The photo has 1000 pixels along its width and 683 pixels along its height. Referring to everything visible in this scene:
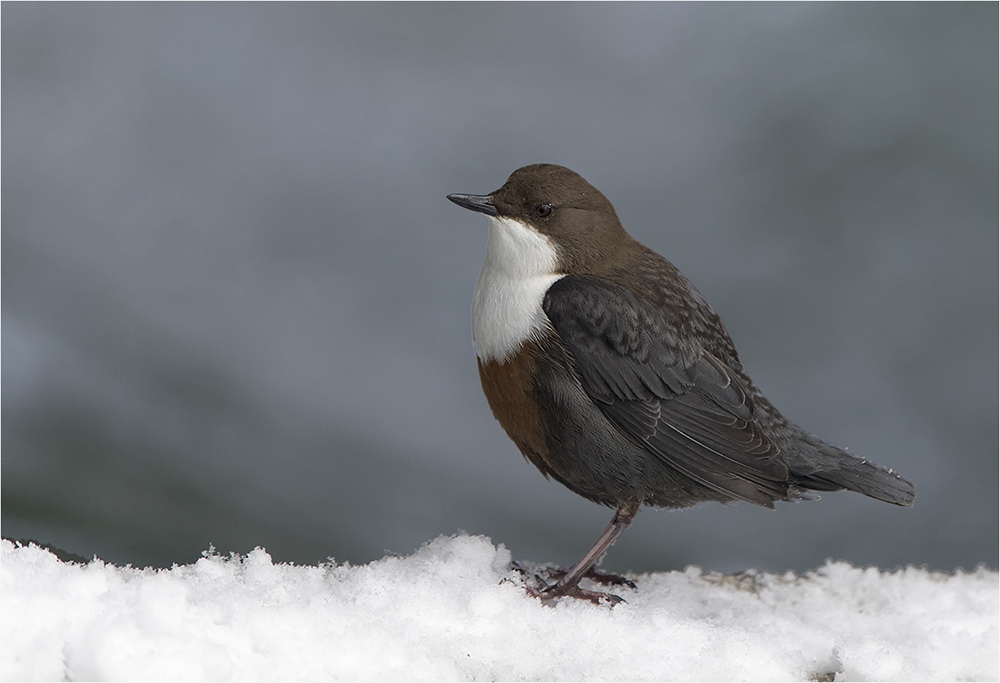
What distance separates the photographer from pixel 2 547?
1.62 metres

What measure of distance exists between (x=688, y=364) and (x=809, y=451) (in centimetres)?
35

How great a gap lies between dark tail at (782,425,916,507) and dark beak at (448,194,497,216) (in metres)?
0.87

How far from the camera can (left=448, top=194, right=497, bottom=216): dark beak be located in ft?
7.02

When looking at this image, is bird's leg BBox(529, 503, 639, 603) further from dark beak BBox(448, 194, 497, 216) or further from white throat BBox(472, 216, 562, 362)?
dark beak BBox(448, 194, 497, 216)

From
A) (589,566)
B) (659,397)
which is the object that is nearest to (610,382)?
(659,397)

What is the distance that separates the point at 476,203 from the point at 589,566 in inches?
34.5

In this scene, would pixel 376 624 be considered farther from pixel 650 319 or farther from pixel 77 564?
pixel 650 319

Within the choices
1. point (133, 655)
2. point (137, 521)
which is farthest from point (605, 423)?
point (137, 521)

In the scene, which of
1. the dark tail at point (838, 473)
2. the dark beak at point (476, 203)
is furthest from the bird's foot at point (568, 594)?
the dark beak at point (476, 203)

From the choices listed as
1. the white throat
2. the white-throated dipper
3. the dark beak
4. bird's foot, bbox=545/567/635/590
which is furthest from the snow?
the dark beak

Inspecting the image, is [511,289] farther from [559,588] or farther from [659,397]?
[559,588]

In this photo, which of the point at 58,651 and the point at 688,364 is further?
the point at 688,364

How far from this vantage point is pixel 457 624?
1.83m

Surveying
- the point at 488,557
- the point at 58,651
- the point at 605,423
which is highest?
the point at 605,423
